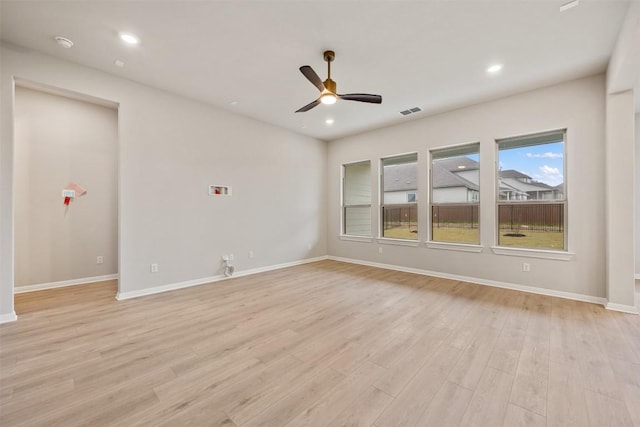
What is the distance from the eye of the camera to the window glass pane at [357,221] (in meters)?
6.58

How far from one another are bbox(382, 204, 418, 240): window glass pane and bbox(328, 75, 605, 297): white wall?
0.77ft

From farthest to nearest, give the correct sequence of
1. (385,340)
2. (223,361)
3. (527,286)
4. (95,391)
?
1. (527,286)
2. (385,340)
3. (223,361)
4. (95,391)

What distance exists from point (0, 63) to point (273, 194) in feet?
13.4

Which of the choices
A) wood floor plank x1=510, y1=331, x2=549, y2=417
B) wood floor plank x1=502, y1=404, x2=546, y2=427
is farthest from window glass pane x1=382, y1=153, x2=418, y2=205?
wood floor plank x1=502, y1=404, x2=546, y2=427

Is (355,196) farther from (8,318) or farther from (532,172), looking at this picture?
(8,318)

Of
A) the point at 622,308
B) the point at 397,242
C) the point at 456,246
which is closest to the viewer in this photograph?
the point at 622,308

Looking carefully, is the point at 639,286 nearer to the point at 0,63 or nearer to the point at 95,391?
the point at 95,391

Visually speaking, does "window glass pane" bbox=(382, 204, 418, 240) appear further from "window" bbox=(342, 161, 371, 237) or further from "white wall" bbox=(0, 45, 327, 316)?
"white wall" bbox=(0, 45, 327, 316)

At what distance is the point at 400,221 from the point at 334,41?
157 inches

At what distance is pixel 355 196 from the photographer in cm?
695

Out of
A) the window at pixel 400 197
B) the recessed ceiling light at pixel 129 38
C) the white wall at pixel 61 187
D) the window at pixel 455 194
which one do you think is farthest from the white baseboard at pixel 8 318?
the window at pixel 455 194

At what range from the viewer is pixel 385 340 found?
2.55 m

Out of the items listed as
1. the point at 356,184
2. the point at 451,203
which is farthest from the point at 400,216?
the point at 356,184

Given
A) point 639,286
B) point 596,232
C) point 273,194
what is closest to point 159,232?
point 273,194
